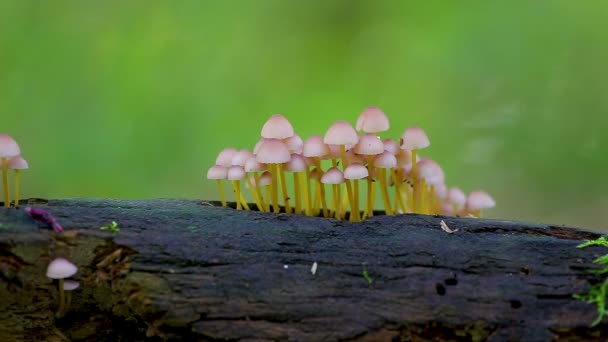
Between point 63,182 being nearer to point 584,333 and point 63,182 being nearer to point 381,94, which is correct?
point 381,94

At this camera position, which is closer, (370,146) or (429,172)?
(370,146)

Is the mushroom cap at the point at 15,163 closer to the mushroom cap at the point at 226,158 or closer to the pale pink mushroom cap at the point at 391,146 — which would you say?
the mushroom cap at the point at 226,158

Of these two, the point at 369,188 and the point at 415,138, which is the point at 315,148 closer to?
the point at 369,188

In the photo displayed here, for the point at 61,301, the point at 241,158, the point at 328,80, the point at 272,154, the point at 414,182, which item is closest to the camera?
the point at 61,301

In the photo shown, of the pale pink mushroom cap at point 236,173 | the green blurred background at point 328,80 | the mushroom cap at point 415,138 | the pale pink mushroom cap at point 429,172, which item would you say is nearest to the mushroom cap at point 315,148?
the pale pink mushroom cap at point 236,173

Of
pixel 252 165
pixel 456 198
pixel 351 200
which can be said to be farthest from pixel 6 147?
pixel 456 198

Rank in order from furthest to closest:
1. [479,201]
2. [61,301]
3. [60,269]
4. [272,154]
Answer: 1. [479,201]
2. [272,154]
3. [61,301]
4. [60,269]

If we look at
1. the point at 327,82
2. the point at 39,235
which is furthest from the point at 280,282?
the point at 327,82

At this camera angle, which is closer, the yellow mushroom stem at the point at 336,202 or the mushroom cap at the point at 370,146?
the mushroom cap at the point at 370,146
